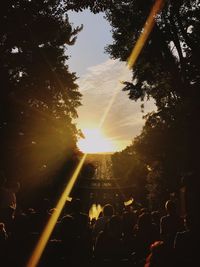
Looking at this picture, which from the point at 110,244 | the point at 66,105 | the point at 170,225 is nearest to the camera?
the point at 110,244

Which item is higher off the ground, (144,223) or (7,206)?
(7,206)

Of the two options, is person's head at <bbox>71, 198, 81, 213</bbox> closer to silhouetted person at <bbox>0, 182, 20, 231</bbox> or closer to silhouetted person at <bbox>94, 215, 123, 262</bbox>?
silhouetted person at <bbox>94, 215, 123, 262</bbox>

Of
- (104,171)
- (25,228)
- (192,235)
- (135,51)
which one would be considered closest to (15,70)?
(135,51)

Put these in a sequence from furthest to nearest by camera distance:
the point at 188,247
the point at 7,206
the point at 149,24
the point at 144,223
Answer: the point at 149,24 < the point at 7,206 < the point at 144,223 < the point at 188,247

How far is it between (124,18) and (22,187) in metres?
13.4

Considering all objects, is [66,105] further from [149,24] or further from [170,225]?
[170,225]

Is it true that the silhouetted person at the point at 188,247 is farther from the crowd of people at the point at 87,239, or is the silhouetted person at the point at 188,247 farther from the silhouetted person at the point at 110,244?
the silhouetted person at the point at 110,244

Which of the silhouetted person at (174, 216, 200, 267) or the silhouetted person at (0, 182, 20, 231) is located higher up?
the silhouetted person at (0, 182, 20, 231)

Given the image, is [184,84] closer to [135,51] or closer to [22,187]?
[135,51]

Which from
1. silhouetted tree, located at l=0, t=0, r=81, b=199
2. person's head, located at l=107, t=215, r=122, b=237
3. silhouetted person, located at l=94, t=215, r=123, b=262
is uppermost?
silhouetted tree, located at l=0, t=0, r=81, b=199

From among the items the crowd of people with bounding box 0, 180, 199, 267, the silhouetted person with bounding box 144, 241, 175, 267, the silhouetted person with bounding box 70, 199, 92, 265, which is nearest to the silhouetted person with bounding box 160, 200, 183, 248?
the crowd of people with bounding box 0, 180, 199, 267

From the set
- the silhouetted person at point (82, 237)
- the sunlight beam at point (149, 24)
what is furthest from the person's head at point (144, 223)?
the sunlight beam at point (149, 24)

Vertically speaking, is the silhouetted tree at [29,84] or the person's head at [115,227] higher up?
the silhouetted tree at [29,84]

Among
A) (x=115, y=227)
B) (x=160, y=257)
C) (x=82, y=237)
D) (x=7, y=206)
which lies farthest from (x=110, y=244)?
A: (x=7, y=206)
